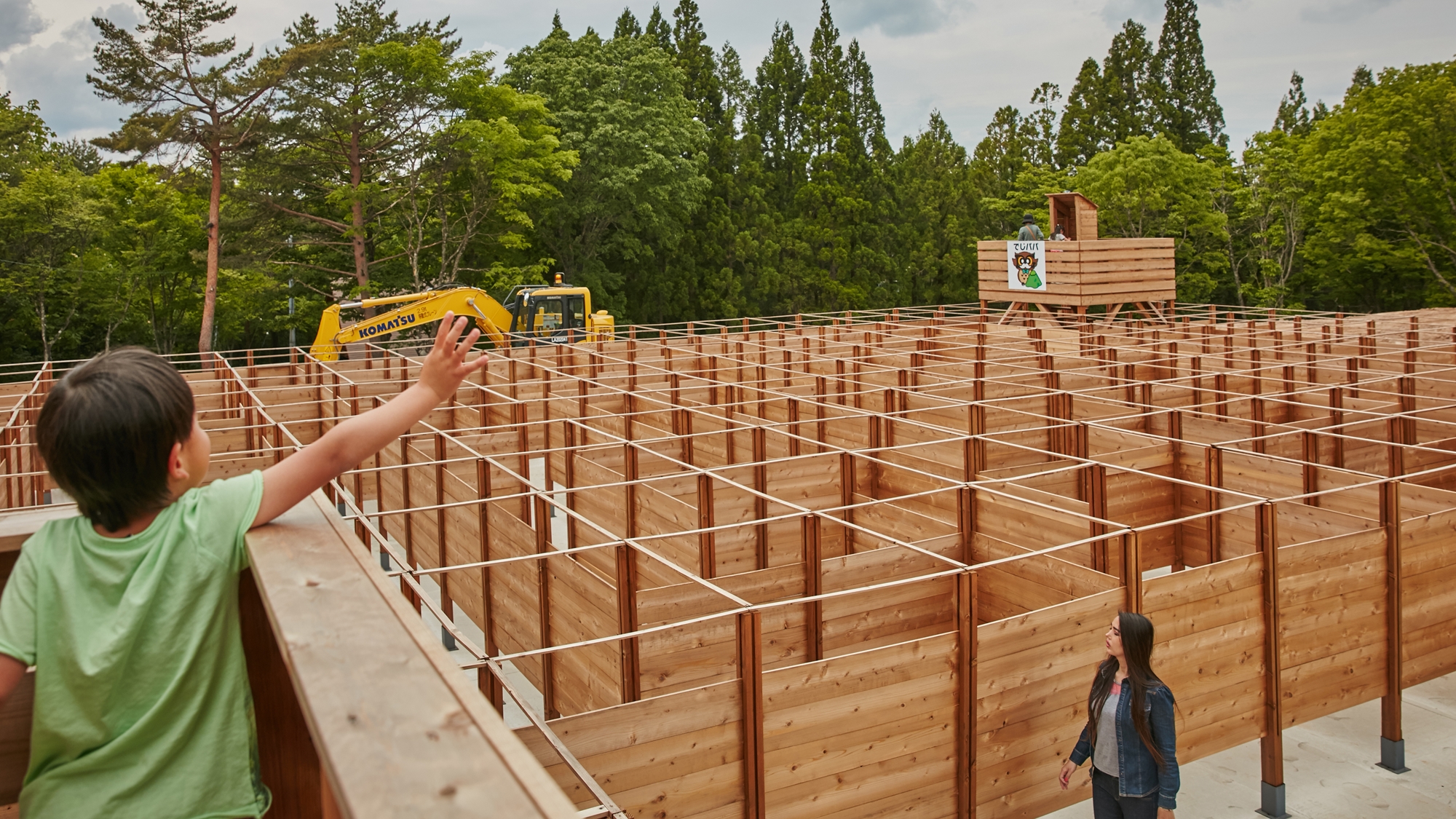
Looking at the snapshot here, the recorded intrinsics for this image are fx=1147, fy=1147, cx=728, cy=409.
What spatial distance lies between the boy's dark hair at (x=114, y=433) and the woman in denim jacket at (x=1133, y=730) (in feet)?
18.1

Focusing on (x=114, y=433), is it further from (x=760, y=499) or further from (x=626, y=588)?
(x=760, y=499)

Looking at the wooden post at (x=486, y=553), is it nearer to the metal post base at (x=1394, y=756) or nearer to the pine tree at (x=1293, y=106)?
the metal post base at (x=1394, y=756)

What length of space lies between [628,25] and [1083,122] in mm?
22221

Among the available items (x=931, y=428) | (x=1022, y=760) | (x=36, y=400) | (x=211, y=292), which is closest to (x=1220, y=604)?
(x=1022, y=760)

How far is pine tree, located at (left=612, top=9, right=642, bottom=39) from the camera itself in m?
52.7

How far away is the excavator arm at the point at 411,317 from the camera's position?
28.8 meters

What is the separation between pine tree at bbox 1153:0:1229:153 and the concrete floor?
5089cm

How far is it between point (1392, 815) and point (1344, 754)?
105cm

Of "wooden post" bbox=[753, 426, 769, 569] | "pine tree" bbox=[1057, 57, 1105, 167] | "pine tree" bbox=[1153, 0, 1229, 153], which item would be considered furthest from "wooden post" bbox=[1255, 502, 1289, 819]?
"pine tree" bbox=[1153, 0, 1229, 153]

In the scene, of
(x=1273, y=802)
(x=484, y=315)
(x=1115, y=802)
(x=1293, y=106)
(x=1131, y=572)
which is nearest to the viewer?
(x=1115, y=802)

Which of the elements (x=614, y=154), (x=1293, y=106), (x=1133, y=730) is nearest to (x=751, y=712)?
(x=1133, y=730)

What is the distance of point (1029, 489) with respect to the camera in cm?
984

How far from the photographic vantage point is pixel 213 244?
3753cm

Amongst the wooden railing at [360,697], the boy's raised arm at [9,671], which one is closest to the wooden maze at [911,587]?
the wooden railing at [360,697]
